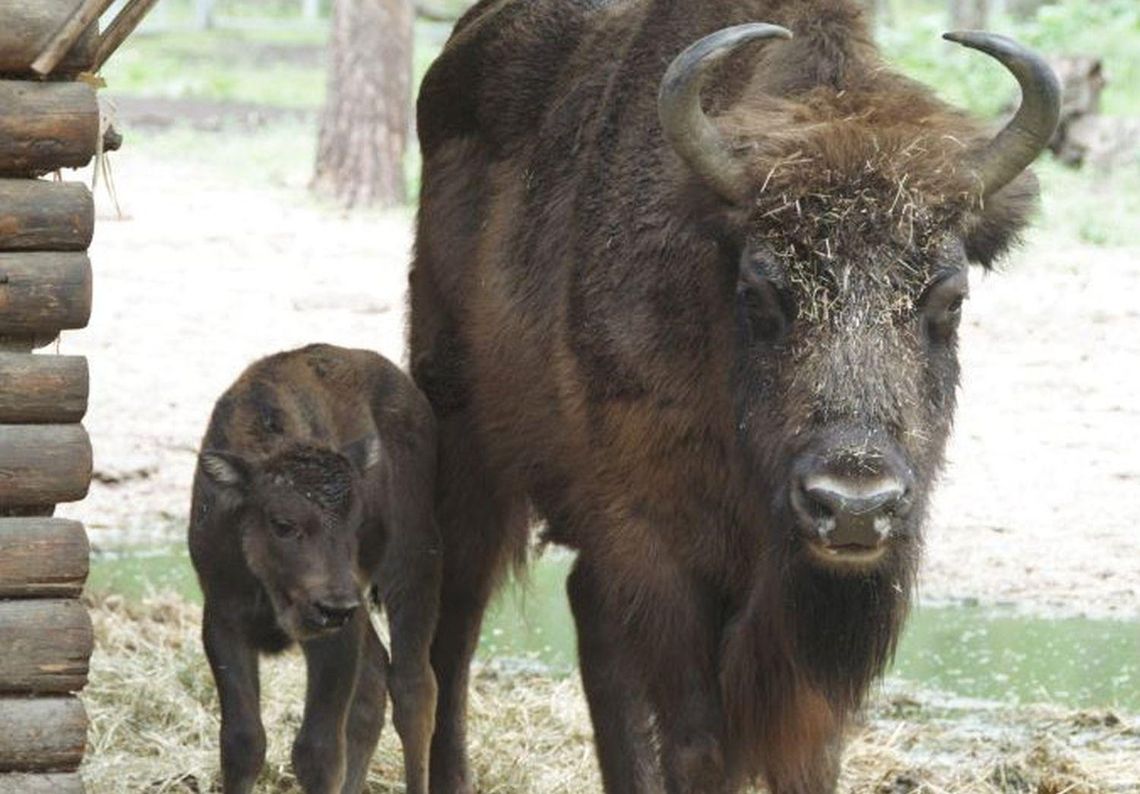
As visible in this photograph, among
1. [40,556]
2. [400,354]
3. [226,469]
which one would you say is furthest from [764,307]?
[400,354]

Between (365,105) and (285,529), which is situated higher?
(285,529)

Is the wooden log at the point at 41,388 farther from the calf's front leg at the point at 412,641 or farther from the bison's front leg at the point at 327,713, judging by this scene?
the calf's front leg at the point at 412,641

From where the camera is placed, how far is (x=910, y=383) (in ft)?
21.3

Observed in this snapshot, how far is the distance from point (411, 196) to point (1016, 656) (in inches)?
505

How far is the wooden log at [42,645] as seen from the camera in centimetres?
686

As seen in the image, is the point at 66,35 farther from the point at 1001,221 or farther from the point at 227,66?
the point at 227,66

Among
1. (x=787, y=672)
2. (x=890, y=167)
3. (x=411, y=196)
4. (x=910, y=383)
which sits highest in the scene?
(x=890, y=167)

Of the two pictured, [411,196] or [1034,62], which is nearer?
[1034,62]

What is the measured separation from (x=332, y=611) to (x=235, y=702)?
2.13 feet

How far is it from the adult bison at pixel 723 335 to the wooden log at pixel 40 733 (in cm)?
A: 177

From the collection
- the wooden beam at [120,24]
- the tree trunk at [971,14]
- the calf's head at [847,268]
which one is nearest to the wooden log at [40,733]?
the wooden beam at [120,24]

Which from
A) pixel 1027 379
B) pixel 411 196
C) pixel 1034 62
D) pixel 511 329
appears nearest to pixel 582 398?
pixel 511 329

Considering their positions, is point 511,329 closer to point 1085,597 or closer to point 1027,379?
point 1085,597

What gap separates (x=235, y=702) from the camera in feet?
25.1
